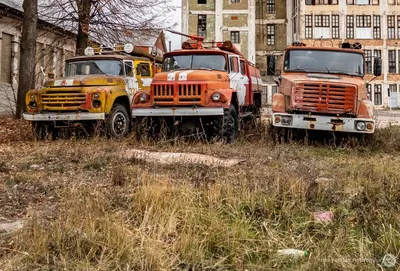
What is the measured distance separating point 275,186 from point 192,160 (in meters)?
2.53

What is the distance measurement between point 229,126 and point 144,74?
404cm

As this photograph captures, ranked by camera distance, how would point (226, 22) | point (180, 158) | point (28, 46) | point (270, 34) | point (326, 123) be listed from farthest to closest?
point (270, 34)
point (226, 22)
point (28, 46)
point (326, 123)
point (180, 158)

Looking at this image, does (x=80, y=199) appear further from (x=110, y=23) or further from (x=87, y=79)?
(x=110, y=23)

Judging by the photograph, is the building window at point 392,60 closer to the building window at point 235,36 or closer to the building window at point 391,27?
the building window at point 391,27

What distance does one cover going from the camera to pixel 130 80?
40.5ft

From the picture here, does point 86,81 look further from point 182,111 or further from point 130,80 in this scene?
point 182,111

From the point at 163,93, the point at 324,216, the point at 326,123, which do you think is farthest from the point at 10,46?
the point at 324,216

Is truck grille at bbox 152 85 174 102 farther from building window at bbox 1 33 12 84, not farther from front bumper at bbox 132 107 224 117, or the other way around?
building window at bbox 1 33 12 84

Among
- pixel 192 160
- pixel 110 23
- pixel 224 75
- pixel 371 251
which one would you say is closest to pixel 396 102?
pixel 110 23

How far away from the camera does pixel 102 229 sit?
3.42 meters

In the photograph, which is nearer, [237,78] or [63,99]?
[63,99]

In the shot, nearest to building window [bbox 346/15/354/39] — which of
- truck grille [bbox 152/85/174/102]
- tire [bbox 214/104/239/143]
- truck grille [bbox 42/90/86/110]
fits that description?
tire [bbox 214/104/239/143]

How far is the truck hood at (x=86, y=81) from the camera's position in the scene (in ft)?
36.6

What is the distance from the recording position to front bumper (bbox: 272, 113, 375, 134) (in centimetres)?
948
